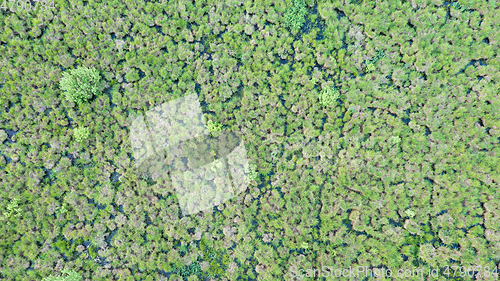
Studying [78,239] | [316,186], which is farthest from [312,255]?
[78,239]

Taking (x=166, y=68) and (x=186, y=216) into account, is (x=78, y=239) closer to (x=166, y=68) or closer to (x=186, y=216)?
(x=186, y=216)

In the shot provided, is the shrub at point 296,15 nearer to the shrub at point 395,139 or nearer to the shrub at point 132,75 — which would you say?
the shrub at point 395,139

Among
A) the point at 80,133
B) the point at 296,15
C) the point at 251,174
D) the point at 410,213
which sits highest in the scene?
the point at 296,15

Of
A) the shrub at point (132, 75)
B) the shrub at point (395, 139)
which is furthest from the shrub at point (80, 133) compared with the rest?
the shrub at point (395, 139)

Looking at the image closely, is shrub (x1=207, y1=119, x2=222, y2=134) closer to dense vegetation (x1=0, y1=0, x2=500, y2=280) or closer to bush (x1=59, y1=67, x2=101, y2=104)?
dense vegetation (x1=0, y1=0, x2=500, y2=280)

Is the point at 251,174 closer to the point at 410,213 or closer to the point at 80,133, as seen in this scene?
the point at 410,213

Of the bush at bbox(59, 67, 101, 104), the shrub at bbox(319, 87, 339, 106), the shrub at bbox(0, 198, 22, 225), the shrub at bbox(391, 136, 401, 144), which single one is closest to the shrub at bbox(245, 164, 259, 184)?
the shrub at bbox(319, 87, 339, 106)

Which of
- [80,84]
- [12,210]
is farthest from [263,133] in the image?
[12,210]
